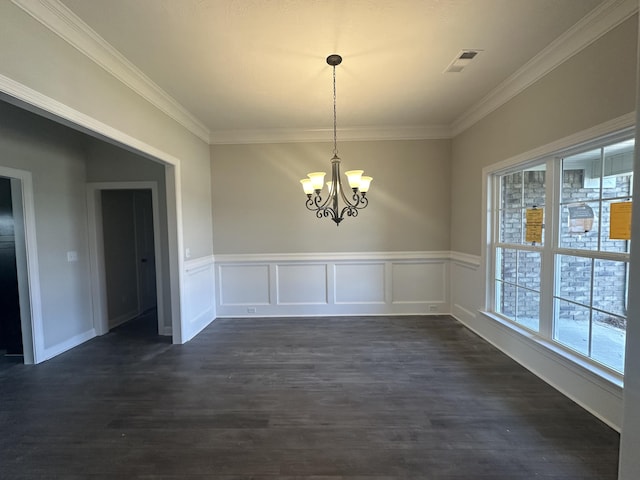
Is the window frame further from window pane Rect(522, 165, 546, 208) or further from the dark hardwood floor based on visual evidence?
the dark hardwood floor

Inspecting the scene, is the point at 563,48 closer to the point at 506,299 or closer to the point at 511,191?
the point at 511,191

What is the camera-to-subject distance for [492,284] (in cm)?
342

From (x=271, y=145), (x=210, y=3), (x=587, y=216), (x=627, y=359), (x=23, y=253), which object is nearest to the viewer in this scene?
(x=627, y=359)

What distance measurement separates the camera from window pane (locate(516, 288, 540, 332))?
2.78 metres

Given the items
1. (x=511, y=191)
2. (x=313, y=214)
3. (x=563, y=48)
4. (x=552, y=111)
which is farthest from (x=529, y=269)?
(x=313, y=214)

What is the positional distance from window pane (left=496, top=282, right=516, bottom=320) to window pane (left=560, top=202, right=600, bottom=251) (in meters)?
0.88

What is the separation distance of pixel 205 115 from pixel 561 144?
3.78 meters

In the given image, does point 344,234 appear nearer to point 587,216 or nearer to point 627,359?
point 587,216

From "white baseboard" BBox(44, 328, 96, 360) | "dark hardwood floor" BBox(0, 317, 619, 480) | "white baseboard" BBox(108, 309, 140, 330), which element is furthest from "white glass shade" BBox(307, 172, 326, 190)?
"white baseboard" BBox(108, 309, 140, 330)

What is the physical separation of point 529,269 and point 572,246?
1.80 feet

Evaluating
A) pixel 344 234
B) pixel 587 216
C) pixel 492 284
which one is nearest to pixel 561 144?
pixel 587 216

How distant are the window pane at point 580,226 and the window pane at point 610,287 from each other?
0.16 meters

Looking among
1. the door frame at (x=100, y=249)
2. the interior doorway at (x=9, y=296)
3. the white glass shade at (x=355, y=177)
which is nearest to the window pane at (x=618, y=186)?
the white glass shade at (x=355, y=177)

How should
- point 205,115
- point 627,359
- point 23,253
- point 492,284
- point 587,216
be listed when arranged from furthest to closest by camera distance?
point 205,115, point 492,284, point 23,253, point 587,216, point 627,359
